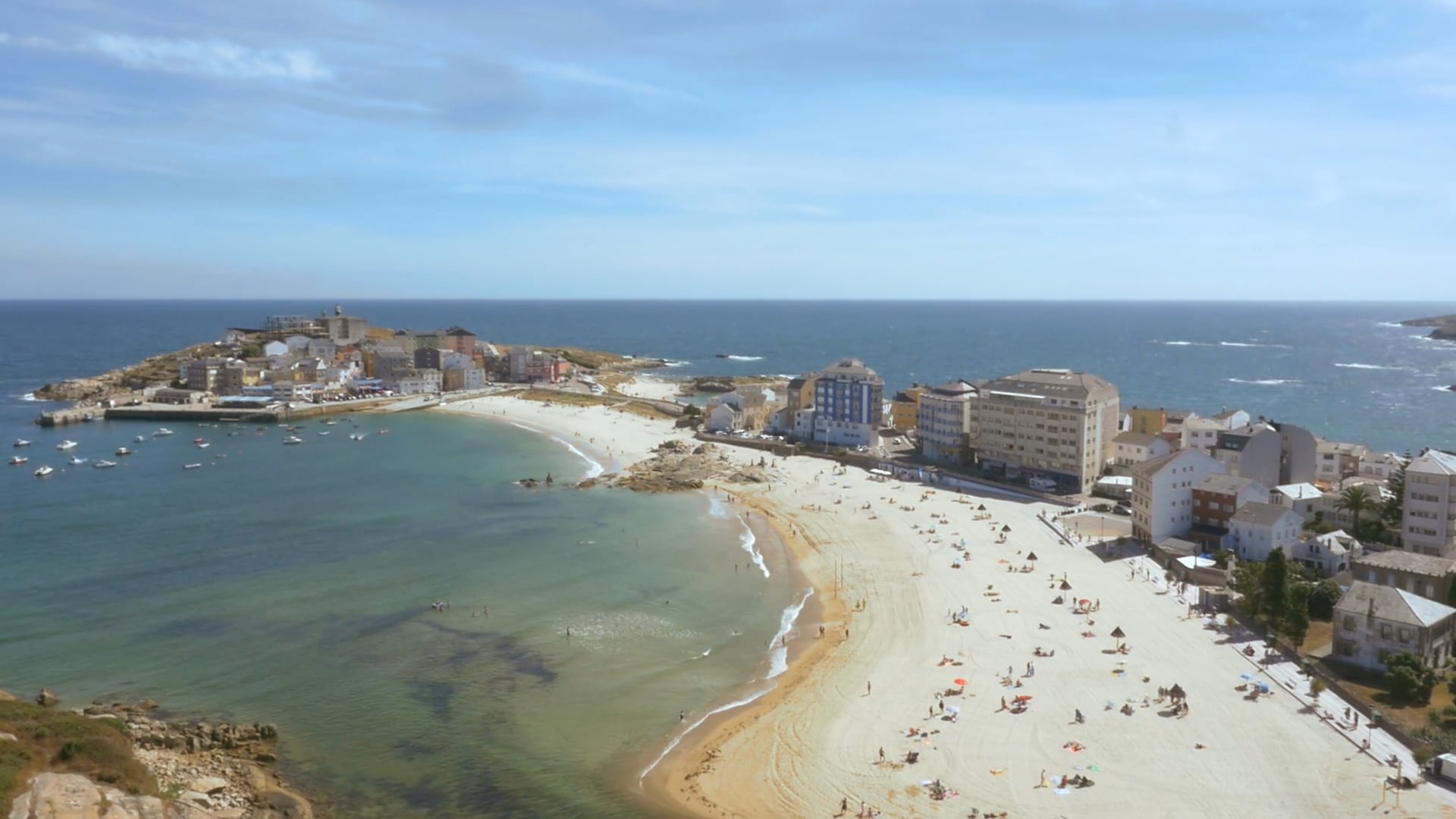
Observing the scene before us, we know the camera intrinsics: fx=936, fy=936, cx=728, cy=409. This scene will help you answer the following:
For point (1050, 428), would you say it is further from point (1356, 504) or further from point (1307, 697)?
point (1307, 697)

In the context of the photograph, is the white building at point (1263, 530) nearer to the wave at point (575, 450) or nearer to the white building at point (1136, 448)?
the white building at point (1136, 448)

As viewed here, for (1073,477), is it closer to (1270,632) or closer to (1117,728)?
(1270,632)

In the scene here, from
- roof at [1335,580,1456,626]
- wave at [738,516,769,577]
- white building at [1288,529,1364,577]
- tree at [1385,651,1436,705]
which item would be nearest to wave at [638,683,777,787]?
wave at [738,516,769,577]

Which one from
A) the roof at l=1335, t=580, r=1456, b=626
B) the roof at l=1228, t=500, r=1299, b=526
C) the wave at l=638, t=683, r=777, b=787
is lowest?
the wave at l=638, t=683, r=777, b=787

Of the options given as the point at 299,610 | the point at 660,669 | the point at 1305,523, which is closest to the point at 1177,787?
the point at 660,669

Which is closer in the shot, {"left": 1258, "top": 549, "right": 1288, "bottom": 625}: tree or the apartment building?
{"left": 1258, "top": 549, "right": 1288, "bottom": 625}: tree

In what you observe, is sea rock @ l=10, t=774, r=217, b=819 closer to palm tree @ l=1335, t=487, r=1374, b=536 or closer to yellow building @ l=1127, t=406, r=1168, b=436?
palm tree @ l=1335, t=487, r=1374, b=536
